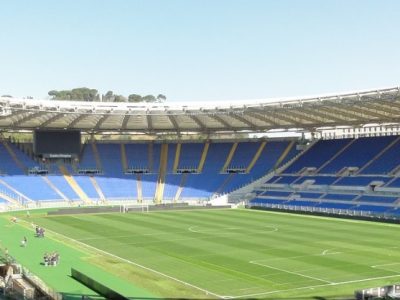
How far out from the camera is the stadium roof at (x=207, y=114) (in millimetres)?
52750

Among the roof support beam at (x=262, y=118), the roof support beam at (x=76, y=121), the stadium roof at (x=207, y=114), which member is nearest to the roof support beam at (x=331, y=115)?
Result: the stadium roof at (x=207, y=114)

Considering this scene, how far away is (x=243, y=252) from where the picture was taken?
34.6m

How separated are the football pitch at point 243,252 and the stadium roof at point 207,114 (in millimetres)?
10885

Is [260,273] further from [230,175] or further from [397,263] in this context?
[230,175]

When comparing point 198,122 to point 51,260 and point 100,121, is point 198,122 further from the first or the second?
point 51,260

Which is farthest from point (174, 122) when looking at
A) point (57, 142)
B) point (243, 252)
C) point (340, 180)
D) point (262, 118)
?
point (243, 252)

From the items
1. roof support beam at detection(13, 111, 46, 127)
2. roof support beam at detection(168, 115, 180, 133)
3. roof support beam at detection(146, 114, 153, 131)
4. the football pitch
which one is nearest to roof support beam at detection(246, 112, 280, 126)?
roof support beam at detection(168, 115, 180, 133)

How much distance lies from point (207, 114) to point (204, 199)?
14.1 metres

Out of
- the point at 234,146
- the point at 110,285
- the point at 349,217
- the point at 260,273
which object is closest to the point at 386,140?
the point at 349,217

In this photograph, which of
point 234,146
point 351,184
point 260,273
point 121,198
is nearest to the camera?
point 260,273

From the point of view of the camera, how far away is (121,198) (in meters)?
70.2

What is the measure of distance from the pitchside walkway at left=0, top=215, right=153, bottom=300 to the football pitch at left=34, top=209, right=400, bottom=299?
2.97 ft

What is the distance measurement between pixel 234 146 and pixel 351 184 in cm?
2290

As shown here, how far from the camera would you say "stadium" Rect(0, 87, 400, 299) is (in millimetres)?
27203
